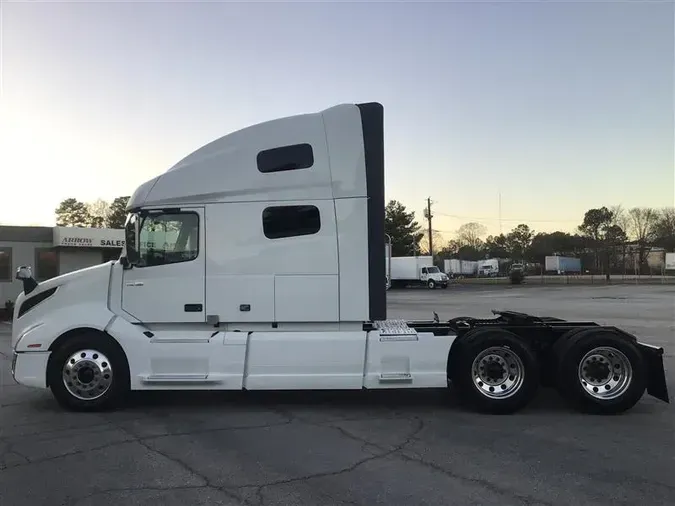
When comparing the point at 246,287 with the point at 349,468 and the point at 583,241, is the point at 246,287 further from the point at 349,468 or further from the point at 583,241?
the point at 583,241

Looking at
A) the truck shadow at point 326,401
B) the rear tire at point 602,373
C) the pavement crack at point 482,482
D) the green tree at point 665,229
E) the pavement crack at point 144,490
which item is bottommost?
the truck shadow at point 326,401

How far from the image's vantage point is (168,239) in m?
7.46

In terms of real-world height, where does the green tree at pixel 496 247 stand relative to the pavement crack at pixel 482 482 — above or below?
above

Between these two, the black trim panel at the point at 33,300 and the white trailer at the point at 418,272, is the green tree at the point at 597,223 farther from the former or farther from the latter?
the black trim panel at the point at 33,300

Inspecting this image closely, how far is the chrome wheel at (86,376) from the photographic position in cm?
711

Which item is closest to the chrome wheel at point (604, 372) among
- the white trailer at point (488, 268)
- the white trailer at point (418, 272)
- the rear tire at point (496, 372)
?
the rear tire at point (496, 372)

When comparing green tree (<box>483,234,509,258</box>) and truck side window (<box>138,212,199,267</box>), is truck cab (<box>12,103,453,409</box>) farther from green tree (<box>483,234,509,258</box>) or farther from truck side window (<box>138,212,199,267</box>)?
green tree (<box>483,234,509,258</box>)

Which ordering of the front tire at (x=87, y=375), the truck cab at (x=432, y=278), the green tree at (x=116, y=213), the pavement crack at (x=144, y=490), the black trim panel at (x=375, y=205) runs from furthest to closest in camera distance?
the green tree at (x=116, y=213), the truck cab at (x=432, y=278), the black trim panel at (x=375, y=205), the front tire at (x=87, y=375), the pavement crack at (x=144, y=490)

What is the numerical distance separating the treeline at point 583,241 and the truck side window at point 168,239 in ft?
211

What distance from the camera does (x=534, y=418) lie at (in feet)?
22.4

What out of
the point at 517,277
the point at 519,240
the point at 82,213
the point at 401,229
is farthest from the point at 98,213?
the point at 519,240

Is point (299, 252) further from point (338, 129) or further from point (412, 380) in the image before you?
point (412, 380)

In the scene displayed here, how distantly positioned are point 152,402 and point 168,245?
2.15m

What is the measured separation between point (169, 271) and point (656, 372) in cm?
628
